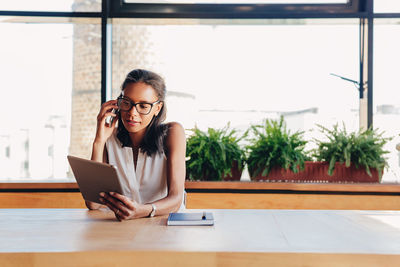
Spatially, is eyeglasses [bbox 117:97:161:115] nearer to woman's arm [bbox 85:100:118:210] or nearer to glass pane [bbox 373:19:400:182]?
woman's arm [bbox 85:100:118:210]

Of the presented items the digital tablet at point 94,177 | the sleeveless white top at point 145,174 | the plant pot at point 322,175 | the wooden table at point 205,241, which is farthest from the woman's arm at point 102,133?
the plant pot at point 322,175

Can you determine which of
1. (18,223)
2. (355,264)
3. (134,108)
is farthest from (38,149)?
(355,264)

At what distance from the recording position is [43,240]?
1.17 metres

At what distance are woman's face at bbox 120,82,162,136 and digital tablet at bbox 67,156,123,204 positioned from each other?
0.53 meters

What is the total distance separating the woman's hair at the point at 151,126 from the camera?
221 centimetres

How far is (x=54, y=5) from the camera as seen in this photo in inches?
142

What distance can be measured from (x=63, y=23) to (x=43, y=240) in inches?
115

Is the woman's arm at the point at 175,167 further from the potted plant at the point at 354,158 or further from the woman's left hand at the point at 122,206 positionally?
the potted plant at the point at 354,158

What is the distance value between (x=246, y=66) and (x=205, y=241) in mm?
2655

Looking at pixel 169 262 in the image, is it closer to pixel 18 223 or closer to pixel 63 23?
pixel 18 223

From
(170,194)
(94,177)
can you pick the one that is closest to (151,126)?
(170,194)

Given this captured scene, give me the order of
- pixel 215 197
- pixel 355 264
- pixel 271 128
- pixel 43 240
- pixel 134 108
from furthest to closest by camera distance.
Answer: pixel 271 128, pixel 215 197, pixel 134 108, pixel 43 240, pixel 355 264

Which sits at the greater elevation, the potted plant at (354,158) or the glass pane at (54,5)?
the glass pane at (54,5)

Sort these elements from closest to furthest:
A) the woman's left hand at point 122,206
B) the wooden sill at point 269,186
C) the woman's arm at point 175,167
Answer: the woman's left hand at point 122,206 → the woman's arm at point 175,167 → the wooden sill at point 269,186
